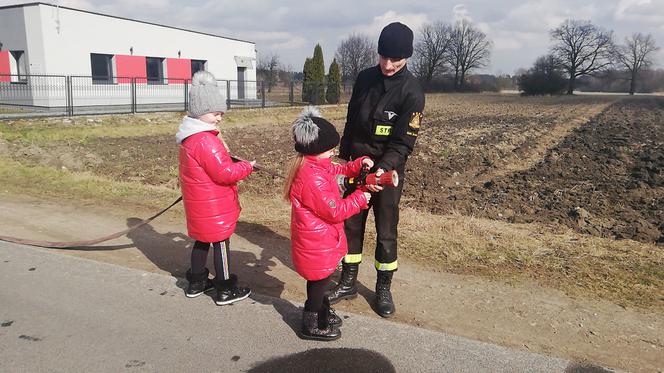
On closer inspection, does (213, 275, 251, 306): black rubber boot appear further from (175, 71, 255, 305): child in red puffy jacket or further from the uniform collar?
the uniform collar

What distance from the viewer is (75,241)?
18.7 feet

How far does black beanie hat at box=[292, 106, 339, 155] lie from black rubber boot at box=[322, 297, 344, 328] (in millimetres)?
1083

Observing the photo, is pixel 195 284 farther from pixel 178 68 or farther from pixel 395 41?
pixel 178 68

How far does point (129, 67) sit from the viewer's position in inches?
1049

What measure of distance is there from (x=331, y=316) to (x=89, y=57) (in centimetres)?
2477

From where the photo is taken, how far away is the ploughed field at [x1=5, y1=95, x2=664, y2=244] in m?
7.17

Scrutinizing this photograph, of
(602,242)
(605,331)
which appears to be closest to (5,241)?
(605,331)

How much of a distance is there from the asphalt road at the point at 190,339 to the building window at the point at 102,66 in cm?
2330

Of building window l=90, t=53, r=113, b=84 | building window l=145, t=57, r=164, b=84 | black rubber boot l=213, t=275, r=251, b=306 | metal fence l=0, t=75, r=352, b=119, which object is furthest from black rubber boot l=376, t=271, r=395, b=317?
building window l=145, t=57, r=164, b=84

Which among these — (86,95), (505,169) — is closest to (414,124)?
(505,169)

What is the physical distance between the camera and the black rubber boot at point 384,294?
403cm

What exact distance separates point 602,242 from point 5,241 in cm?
646

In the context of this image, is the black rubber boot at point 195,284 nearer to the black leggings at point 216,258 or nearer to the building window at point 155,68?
the black leggings at point 216,258

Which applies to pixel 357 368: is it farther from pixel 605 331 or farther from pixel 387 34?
pixel 387 34
